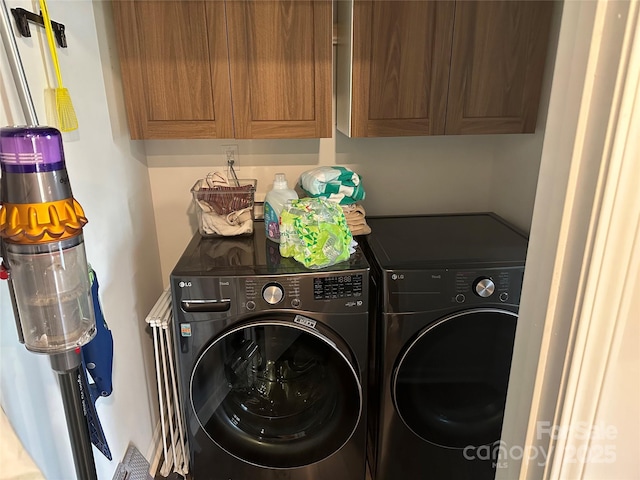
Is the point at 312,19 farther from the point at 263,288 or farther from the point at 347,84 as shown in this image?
the point at 263,288

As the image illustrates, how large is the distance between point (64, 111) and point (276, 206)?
2.60ft

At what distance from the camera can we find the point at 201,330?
1580 mm

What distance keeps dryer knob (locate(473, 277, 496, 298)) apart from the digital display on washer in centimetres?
40

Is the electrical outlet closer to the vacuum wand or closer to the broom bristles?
the broom bristles

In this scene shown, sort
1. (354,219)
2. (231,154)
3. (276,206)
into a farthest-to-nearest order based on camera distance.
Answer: (231,154), (354,219), (276,206)

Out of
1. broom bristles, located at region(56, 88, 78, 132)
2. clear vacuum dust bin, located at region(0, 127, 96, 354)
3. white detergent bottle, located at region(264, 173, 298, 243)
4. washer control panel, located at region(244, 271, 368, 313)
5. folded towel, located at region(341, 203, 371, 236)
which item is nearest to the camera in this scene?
clear vacuum dust bin, located at region(0, 127, 96, 354)

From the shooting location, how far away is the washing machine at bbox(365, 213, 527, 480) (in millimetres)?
1613

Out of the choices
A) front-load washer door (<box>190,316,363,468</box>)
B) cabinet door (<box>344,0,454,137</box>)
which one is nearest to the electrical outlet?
cabinet door (<box>344,0,454,137</box>)

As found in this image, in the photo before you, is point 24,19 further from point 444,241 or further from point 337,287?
point 444,241

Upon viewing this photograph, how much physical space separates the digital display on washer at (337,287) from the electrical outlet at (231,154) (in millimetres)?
784

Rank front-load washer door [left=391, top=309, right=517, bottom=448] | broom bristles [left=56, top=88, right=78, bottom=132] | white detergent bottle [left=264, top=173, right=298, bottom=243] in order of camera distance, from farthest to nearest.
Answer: white detergent bottle [left=264, top=173, right=298, bottom=243]
front-load washer door [left=391, top=309, right=517, bottom=448]
broom bristles [left=56, top=88, right=78, bottom=132]

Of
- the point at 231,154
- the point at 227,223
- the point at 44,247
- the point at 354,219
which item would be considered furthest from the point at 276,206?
the point at 44,247

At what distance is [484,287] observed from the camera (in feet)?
5.28

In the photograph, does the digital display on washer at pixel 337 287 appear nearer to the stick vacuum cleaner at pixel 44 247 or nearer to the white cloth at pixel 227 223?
the white cloth at pixel 227 223
